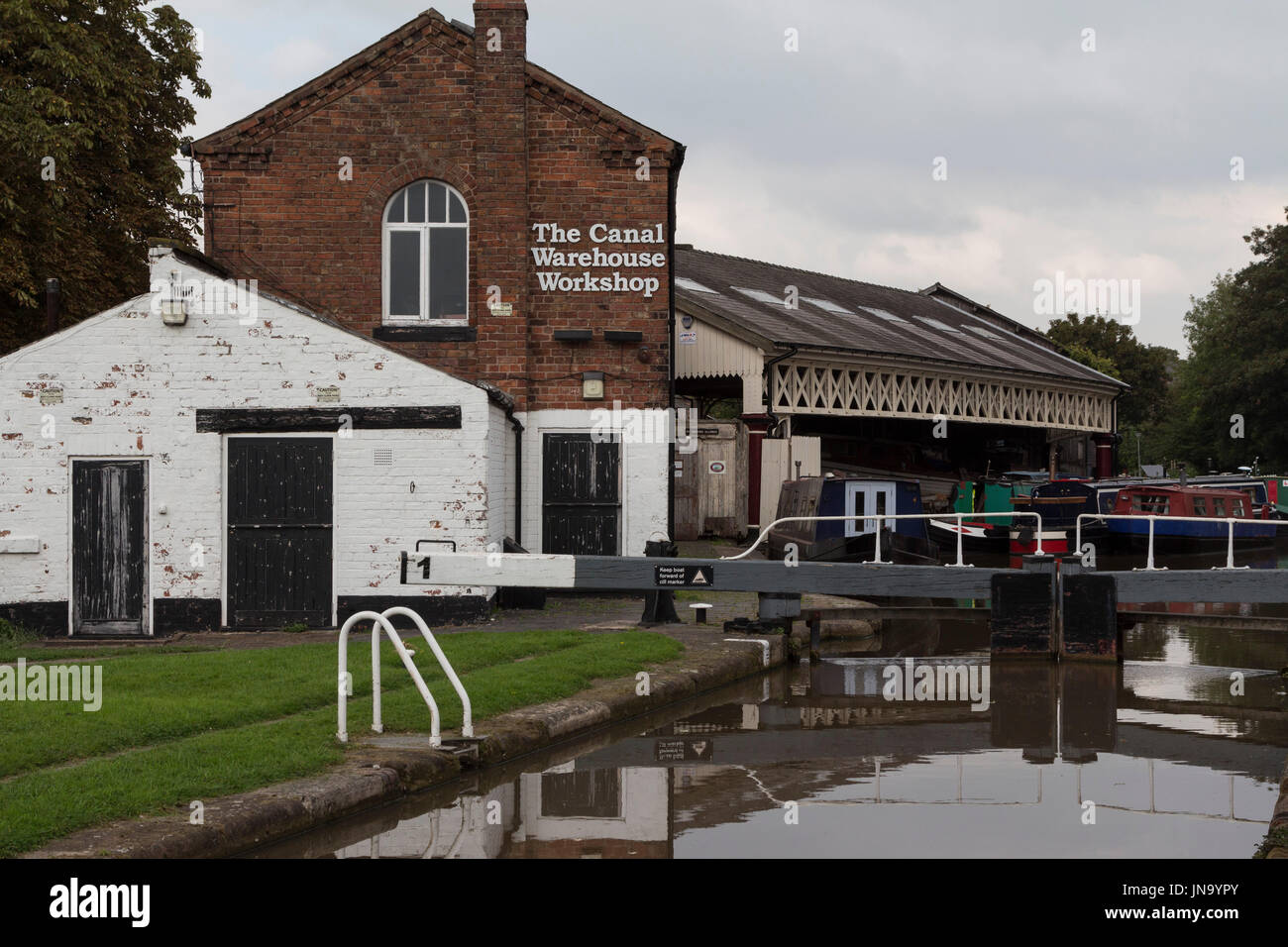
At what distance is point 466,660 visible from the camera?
12.1m

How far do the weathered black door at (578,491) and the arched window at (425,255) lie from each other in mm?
2445

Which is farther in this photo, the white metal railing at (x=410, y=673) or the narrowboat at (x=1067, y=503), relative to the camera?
the narrowboat at (x=1067, y=503)

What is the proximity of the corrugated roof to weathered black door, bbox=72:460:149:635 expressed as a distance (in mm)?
14944

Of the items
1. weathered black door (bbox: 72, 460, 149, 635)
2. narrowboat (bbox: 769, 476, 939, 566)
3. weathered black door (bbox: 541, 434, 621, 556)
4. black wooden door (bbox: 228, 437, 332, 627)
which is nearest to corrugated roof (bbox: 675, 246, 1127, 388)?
narrowboat (bbox: 769, 476, 939, 566)

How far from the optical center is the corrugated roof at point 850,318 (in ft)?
99.4

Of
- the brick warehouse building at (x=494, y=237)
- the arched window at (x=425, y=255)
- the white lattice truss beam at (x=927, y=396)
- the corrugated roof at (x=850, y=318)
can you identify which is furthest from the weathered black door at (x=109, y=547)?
the white lattice truss beam at (x=927, y=396)

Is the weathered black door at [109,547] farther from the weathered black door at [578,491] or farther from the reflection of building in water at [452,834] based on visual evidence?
the reflection of building in water at [452,834]

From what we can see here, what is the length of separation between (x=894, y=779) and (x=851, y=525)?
A: 1370 centimetres

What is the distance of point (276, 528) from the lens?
15.7 metres

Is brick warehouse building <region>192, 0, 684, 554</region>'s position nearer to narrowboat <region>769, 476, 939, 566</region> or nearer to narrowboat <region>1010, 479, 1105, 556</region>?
narrowboat <region>769, 476, 939, 566</region>

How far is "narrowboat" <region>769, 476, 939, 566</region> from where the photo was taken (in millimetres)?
21422
